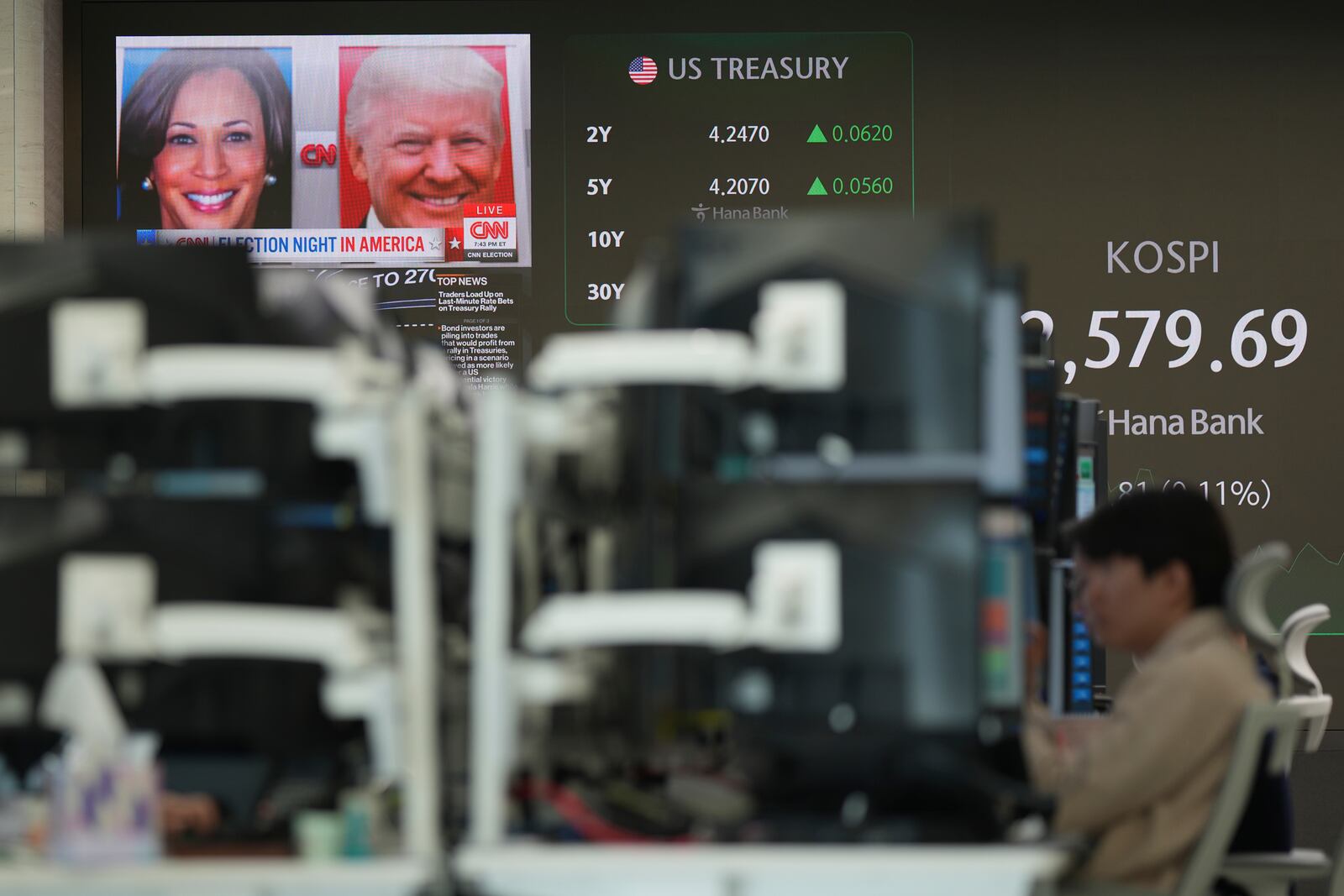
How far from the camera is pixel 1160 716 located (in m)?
2.21

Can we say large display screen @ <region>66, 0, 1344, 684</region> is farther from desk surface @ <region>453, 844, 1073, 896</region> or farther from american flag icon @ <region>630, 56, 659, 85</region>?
desk surface @ <region>453, 844, 1073, 896</region>

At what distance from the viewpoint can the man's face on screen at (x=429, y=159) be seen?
6672 mm

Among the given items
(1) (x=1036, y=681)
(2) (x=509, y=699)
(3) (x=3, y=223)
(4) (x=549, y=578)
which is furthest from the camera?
(3) (x=3, y=223)

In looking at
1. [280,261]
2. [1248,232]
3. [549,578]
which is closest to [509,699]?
[549,578]

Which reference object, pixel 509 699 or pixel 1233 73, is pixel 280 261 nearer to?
pixel 1233 73

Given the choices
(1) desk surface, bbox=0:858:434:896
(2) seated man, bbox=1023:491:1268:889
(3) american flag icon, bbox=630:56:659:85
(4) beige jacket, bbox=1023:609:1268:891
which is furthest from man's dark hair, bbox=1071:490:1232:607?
(3) american flag icon, bbox=630:56:659:85

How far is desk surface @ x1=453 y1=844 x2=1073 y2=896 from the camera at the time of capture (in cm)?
165

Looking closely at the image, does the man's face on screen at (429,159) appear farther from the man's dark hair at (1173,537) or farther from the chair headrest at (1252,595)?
the man's dark hair at (1173,537)

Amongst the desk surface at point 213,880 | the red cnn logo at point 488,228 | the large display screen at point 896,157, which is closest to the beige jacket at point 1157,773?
the desk surface at point 213,880

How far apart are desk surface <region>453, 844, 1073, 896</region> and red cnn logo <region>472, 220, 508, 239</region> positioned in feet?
17.2

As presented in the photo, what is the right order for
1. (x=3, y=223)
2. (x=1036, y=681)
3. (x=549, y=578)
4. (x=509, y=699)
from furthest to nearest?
(x=3, y=223)
(x=1036, y=681)
(x=549, y=578)
(x=509, y=699)

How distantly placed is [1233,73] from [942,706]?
5.85 meters

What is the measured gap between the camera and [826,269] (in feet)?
5.65

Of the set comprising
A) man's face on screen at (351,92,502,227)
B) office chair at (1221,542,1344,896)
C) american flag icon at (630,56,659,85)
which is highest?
american flag icon at (630,56,659,85)
